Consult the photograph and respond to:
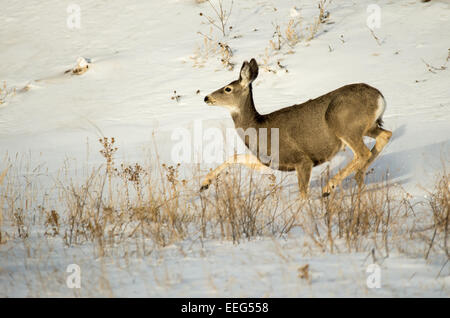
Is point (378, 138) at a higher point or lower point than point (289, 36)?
lower

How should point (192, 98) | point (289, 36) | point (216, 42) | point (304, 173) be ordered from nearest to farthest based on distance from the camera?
point (304, 173), point (192, 98), point (289, 36), point (216, 42)

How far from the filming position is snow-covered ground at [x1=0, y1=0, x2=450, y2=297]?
155 inches

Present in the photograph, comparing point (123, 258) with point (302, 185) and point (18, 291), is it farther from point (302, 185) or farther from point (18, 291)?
point (302, 185)

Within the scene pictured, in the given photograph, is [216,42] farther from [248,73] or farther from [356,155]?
[356,155]

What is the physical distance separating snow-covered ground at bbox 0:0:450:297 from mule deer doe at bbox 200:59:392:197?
853mm

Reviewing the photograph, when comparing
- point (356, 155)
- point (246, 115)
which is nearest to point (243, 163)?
point (246, 115)

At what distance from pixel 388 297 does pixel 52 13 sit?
17.3m

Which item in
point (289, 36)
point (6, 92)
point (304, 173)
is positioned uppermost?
point (289, 36)

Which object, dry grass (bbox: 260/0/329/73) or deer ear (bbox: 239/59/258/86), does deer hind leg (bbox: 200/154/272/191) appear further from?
dry grass (bbox: 260/0/329/73)

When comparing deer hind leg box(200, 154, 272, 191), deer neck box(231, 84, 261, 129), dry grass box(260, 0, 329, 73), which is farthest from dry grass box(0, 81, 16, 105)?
deer hind leg box(200, 154, 272, 191)

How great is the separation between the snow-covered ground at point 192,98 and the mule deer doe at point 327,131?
0.85 m

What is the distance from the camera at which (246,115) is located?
7.78 metres

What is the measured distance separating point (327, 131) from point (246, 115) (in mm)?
1287
